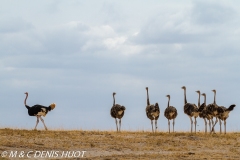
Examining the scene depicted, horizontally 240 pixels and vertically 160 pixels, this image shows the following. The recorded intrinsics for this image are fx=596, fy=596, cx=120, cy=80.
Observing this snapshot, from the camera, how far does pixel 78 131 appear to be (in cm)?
3281

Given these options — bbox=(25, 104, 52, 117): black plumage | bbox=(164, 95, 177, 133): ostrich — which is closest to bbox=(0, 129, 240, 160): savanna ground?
bbox=(25, 104, 52, 117): black plumage

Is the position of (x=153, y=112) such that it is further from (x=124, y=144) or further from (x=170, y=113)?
(x=124, y=144)

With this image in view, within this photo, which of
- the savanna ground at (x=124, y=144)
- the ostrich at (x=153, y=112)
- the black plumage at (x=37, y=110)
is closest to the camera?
the savanna ground at (x=124, y=144)

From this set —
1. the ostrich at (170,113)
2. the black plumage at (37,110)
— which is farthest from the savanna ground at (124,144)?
the ostrich at (170,113)

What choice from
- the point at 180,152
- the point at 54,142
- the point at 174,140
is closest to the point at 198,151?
the point at 180,152

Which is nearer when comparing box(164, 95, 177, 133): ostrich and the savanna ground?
the savanna ground

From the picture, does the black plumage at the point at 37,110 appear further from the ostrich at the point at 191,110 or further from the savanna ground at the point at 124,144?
the ostrich at the point at 191,110

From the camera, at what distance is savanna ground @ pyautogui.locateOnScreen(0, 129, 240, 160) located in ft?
83.2

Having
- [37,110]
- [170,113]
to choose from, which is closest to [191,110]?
[170,113]

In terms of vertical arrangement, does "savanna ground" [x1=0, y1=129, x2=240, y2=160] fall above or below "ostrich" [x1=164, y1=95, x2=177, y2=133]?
below

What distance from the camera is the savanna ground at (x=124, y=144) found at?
25359 mm

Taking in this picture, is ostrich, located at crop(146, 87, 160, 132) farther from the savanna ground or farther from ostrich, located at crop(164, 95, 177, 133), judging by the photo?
the savanna ground

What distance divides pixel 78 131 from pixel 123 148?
6084 millimetres

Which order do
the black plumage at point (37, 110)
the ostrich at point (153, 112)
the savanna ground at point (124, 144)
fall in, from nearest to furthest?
the savanna ground at point (124, 144) → the black plumage at point (37, 110) → the ostrich at point (153, 112)
